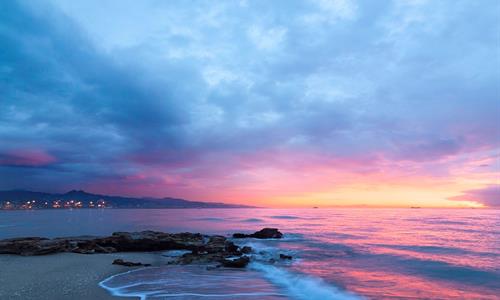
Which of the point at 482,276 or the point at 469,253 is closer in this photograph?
the point at 482,276

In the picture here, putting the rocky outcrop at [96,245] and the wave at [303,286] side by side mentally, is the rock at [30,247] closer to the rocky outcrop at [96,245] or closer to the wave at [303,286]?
the rocky outcrop at [96,245]

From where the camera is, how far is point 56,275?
1723 centimetres

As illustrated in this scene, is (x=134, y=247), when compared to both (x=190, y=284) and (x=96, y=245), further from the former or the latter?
(x=190, y=284)

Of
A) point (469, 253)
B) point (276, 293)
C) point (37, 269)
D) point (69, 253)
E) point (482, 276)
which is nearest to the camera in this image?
point (276, 293)

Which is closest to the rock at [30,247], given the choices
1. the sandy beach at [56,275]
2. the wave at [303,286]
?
the sandy beach at [56,275]

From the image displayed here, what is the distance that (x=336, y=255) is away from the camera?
2966cm

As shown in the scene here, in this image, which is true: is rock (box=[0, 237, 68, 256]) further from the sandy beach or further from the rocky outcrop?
the sandy beach

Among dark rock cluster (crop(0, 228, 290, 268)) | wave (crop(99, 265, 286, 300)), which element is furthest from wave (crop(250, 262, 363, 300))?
dark rock cluster (crop(0, 228, 290, 268))

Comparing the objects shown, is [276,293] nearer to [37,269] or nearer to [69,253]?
[37,269]

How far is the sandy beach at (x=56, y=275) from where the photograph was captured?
13445 mm

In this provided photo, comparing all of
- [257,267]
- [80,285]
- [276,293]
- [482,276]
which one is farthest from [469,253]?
[80,285]

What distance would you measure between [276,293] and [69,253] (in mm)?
19192

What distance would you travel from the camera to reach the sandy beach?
13.4 m

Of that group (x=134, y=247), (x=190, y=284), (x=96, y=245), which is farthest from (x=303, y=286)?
(x=96, y=245)
